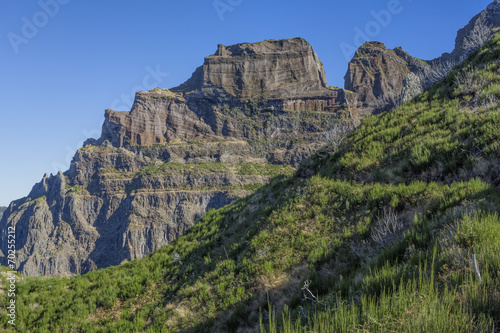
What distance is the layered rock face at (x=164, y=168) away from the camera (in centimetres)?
14025

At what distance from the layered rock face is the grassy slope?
406ft

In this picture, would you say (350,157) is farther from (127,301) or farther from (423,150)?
(127,301)

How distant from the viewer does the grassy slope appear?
3.32 metres

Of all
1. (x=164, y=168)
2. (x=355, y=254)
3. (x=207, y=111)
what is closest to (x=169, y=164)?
(x=164, y=168)

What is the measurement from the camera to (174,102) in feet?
613

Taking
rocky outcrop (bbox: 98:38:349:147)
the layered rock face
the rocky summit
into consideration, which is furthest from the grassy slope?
rocky outcrop (bbox: 98:38:349:147)

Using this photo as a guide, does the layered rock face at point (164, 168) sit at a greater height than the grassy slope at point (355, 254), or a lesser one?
greater

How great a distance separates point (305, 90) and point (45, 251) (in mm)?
183676

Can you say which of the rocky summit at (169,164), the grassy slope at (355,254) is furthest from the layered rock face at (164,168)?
the grassy slope at (355,254)

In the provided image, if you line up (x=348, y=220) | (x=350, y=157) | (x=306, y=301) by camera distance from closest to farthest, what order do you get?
(x=306, y=301)
(x=348, y=220)
(x=350, y=157)

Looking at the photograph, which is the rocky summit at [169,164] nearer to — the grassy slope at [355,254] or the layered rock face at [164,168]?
the layered rock face at [164,168]

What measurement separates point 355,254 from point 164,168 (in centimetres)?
15766

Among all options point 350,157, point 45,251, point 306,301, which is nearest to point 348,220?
point 306,301

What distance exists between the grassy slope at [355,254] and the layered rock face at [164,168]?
12383cm
